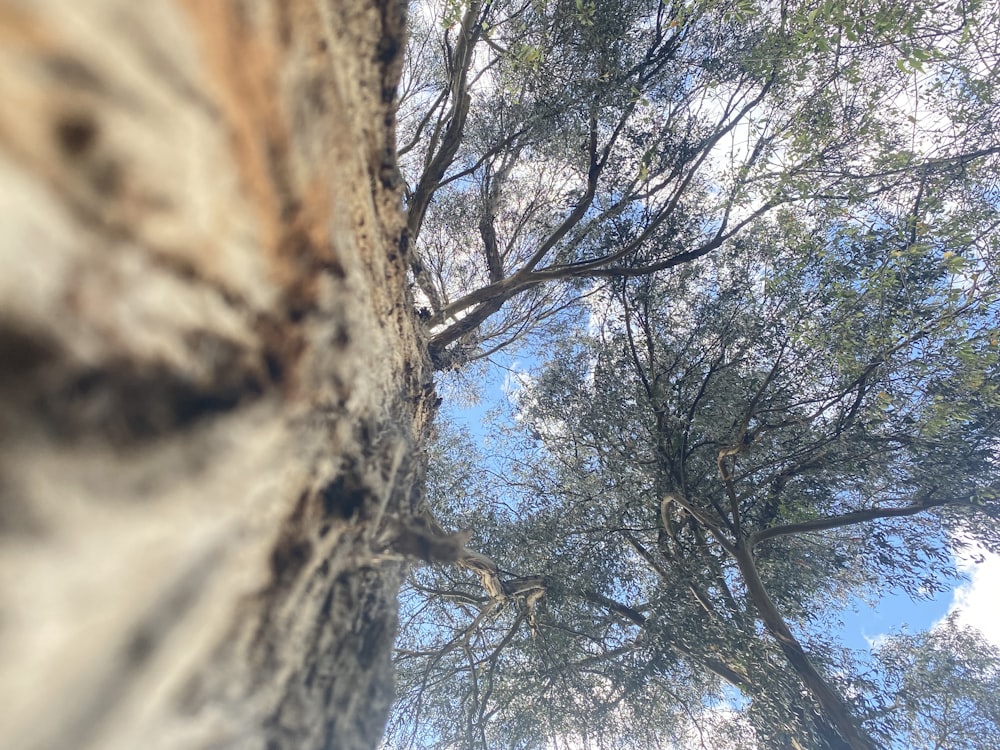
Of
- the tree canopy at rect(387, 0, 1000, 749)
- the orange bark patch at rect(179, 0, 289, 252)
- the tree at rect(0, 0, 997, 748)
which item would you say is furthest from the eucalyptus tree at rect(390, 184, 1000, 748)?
the orange bark patch at rect(179, 0, 289, 252)

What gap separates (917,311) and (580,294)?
5.12 meters

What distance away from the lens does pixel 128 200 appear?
0.90m

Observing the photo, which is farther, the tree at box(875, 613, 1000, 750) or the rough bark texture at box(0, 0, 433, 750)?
the tree at box(875, 613, 1000, 750)

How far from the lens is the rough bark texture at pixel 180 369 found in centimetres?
78

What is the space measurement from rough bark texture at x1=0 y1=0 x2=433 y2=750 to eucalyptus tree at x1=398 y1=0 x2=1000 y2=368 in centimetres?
367

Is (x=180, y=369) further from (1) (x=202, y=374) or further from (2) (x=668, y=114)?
(2) (x=668, y=114)

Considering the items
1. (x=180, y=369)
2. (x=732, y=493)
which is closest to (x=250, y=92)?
(x=180, y=369)

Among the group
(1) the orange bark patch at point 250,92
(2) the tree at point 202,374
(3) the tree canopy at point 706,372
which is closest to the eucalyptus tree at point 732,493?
(3) the tree canopy at point 706,372

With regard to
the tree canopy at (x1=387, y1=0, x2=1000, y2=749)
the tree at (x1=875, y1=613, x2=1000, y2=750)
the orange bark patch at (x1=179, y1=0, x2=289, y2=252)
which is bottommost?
the orange bark patch at (x1=179, y1=0, x2=289, y2=252)

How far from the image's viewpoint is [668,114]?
7203 mm

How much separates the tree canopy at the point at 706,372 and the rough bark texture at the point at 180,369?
401 centimetres

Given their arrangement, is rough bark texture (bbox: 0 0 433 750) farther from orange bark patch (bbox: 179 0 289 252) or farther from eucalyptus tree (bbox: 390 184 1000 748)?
eucalyptus tree (bbox: 390 184 1000 748)

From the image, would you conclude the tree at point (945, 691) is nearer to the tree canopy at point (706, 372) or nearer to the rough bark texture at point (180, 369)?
the tree canopy at point (706, 372)

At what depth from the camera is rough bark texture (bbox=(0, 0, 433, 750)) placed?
0.78 meters
